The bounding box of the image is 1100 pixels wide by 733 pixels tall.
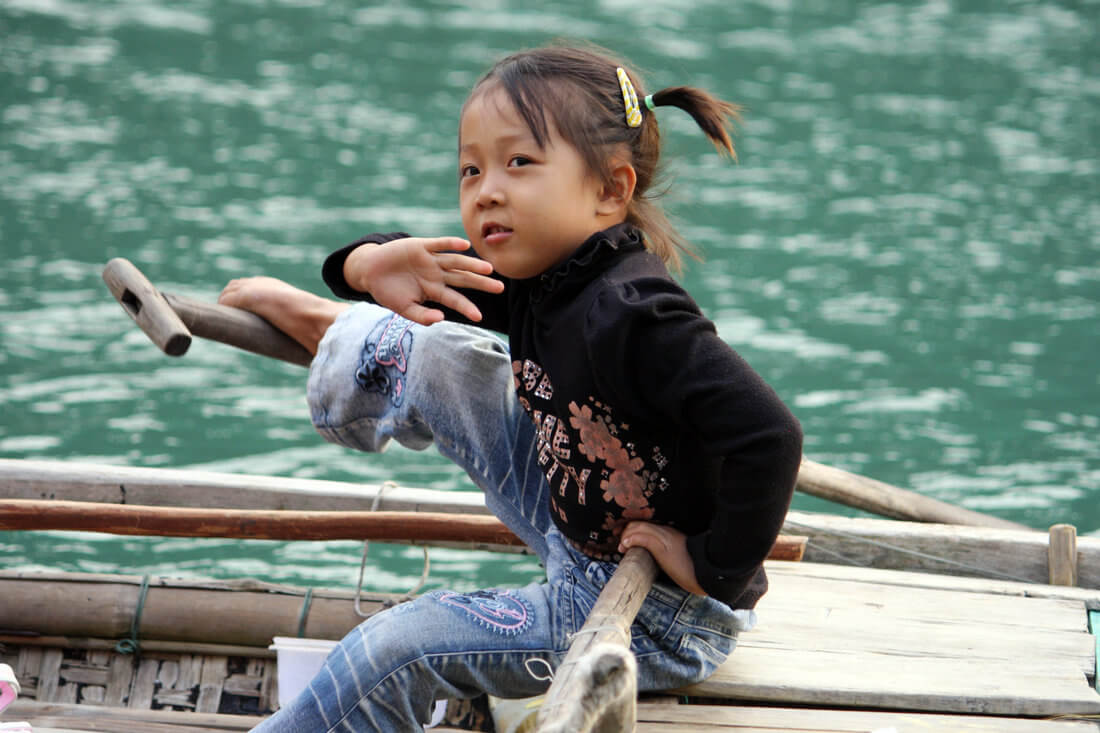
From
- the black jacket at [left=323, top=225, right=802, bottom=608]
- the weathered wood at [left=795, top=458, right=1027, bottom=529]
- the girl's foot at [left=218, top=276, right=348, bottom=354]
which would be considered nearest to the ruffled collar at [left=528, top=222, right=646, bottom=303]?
the black jacket at [left=323, top=225, right=802, bottom=608]

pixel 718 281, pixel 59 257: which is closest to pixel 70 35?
pixel 59 257

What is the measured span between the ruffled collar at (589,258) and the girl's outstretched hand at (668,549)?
1.13 feet

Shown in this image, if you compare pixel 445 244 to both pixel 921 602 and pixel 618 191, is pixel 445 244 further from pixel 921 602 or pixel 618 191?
pixel 921 602

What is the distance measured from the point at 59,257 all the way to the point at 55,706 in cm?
454

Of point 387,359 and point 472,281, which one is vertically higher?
point 472,281

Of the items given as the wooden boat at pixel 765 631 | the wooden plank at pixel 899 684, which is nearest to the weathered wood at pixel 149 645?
the wooden boat at pixel 765 631

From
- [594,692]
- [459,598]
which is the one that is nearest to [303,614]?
[459,598]

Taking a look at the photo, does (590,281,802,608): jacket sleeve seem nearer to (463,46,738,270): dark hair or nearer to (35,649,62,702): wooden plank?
(463,46,738,270): dark hair

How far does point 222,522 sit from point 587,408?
2.75 feet

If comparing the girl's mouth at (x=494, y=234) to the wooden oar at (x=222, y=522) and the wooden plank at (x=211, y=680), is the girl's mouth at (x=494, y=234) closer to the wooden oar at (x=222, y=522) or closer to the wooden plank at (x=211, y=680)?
the wooden oar at (x=222, y=522)

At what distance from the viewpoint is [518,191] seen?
176cm

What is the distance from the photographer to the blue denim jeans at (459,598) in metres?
1.76

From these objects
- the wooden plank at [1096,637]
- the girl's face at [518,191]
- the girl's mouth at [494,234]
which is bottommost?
the wooden plank at [1096,637]

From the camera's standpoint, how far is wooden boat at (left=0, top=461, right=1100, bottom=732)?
1932mm
